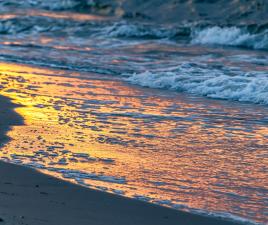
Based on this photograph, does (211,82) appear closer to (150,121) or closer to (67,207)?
(150,121)

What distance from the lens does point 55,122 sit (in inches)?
304

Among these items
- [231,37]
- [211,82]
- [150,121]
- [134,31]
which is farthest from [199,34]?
[150,121]

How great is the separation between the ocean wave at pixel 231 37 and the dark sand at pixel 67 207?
39.7 feet

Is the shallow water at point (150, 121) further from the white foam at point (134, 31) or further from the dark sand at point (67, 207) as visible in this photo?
the white foam at point (134, 31)

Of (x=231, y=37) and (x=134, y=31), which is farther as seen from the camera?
(x=134, y=31)

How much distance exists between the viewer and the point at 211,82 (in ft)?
35.9

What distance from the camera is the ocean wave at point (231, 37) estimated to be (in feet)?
57.2

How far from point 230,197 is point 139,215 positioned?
725 millimetres

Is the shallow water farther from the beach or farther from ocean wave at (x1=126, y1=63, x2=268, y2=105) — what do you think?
the beach

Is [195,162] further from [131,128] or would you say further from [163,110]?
[163,110]

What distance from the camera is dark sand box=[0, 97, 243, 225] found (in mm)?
4637

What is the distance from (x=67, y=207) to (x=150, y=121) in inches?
125

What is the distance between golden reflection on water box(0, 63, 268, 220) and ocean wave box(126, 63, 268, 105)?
1.49ft

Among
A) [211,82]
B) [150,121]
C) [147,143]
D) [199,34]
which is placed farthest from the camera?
[199,34]
